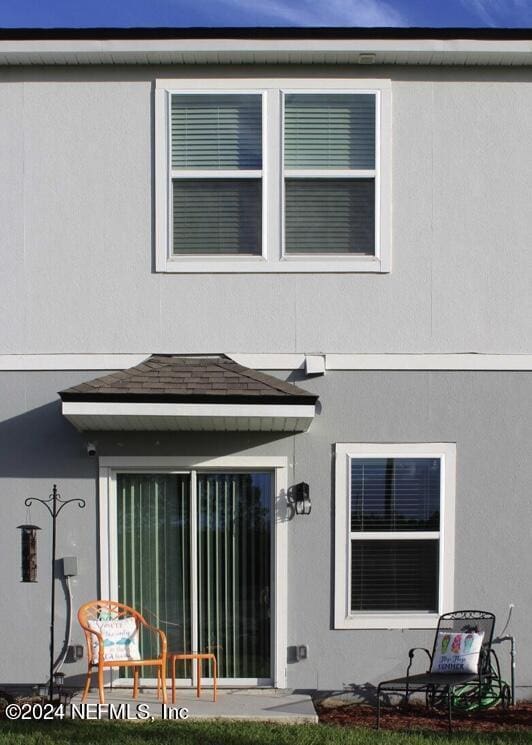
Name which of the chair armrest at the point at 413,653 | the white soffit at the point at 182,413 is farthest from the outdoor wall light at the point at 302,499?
the chair armrest at the point at 413,653

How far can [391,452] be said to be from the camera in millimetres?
9438

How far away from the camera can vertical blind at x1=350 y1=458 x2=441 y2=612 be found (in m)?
9.42

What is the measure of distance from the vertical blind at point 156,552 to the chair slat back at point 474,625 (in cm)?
239

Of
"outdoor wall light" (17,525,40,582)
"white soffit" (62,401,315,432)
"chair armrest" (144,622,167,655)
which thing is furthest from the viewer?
"outdoor wall light" (17,525,40,582)

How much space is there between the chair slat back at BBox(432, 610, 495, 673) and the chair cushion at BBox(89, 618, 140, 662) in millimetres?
2705

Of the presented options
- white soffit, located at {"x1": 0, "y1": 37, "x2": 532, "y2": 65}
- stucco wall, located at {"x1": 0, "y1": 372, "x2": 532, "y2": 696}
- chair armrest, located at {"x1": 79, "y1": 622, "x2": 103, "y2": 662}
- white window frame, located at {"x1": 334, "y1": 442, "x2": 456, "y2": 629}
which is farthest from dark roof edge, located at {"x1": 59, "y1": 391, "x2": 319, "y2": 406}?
white soffit, located at {"x1": 0, "y1": 37, "x2": 532, "y2": 65}

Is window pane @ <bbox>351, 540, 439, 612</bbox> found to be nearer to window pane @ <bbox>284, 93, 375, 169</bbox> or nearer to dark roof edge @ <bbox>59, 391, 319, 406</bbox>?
dark roof edge @ <bbox>59, 391, 319, 406</bbox>

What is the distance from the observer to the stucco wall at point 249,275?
9500mm

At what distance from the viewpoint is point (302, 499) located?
368 inches

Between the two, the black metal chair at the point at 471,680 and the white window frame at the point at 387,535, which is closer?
the black metal chair at the point at 471,680

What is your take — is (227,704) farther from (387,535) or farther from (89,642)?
(387,535)

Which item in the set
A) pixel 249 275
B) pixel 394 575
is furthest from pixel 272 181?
pixel 394 575

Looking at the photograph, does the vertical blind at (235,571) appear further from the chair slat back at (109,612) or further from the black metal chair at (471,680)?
the black metal chair at (471,680)

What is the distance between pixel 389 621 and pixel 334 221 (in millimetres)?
3789
